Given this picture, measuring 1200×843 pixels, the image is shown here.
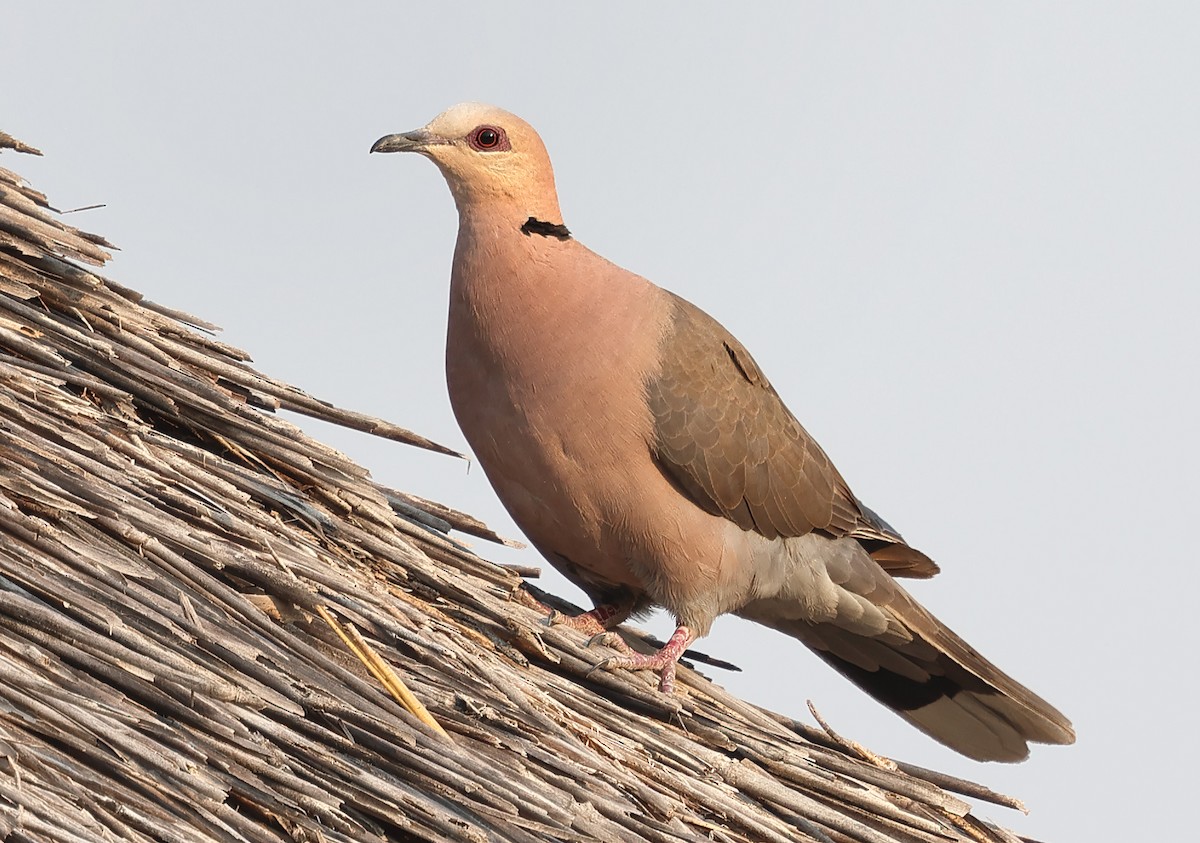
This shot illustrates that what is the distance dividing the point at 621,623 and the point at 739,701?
0.62 metres

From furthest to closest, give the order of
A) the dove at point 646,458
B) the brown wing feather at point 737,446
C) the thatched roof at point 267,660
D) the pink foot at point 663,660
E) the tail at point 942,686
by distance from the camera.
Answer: the tail at point 942,686, the brown wing feather at point 737,446, the dove at point 646,458, the pink foot at point 663,660, the thatched roof at point 267,660

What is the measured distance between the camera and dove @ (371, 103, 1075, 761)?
4.98 meters

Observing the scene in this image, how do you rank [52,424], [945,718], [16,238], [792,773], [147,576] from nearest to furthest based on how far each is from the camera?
[147,576], [52,424], [16,238], [792,773], [945,718]

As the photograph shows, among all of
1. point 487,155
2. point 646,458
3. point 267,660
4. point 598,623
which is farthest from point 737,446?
point 267,660

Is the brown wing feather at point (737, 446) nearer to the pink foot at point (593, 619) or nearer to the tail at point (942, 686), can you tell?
the tail at point (942, 686)

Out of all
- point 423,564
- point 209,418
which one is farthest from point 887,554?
point 209,418

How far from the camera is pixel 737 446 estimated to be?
5.45 m

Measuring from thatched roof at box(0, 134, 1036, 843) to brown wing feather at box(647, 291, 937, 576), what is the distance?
64cm

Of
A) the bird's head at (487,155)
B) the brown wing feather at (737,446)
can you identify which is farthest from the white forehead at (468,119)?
the brown wing feather at (737,446)

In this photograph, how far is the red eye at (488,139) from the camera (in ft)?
17.4

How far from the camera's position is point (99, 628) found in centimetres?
332

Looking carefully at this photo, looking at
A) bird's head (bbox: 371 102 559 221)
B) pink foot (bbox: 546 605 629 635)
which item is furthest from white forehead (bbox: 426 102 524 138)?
pink foot (bbox: 546 605 629 635)

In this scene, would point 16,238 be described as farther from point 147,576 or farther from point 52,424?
point 147,576

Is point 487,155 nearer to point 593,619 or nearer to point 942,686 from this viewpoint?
point 593,619
